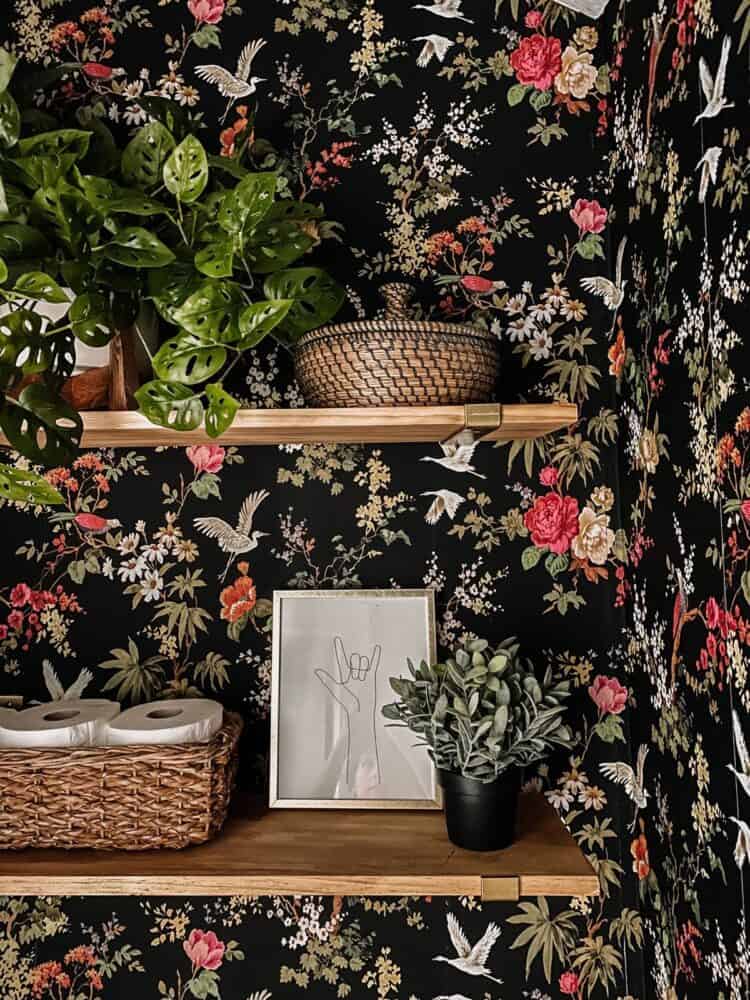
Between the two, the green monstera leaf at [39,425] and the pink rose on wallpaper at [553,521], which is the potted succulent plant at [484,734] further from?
the green monstera leaf at [39,425]

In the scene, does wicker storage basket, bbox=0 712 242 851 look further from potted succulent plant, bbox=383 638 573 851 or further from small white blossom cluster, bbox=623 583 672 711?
small white blossom cluster, bbox=623 583 672 711

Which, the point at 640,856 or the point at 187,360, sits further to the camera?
the point at 640,856

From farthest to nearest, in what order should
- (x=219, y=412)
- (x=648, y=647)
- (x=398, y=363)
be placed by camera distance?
(x=648, y=647) < (x=398, y=363) < (x=219, y=412)

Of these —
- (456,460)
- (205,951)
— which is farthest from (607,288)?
(205,951)

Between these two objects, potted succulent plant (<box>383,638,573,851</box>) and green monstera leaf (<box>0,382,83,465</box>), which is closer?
green monstera leaf (<box>0,382,83,465</box>)

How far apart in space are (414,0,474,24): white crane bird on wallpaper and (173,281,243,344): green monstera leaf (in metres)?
0.70

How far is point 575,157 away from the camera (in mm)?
1444

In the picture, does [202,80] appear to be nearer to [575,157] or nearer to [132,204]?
[132,204]

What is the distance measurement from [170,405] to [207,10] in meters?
0.76

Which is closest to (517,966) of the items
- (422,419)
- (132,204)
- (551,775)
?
(551,775)

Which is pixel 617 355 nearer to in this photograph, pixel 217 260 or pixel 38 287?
pixel 217 260

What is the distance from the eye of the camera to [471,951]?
1.37 m

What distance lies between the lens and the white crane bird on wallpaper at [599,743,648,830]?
1342 millimetres

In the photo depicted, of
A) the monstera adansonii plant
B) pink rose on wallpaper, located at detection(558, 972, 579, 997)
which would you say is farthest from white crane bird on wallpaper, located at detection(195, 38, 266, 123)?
pink rose on wallpaper, located at detection(558, 972, 579, 997)
